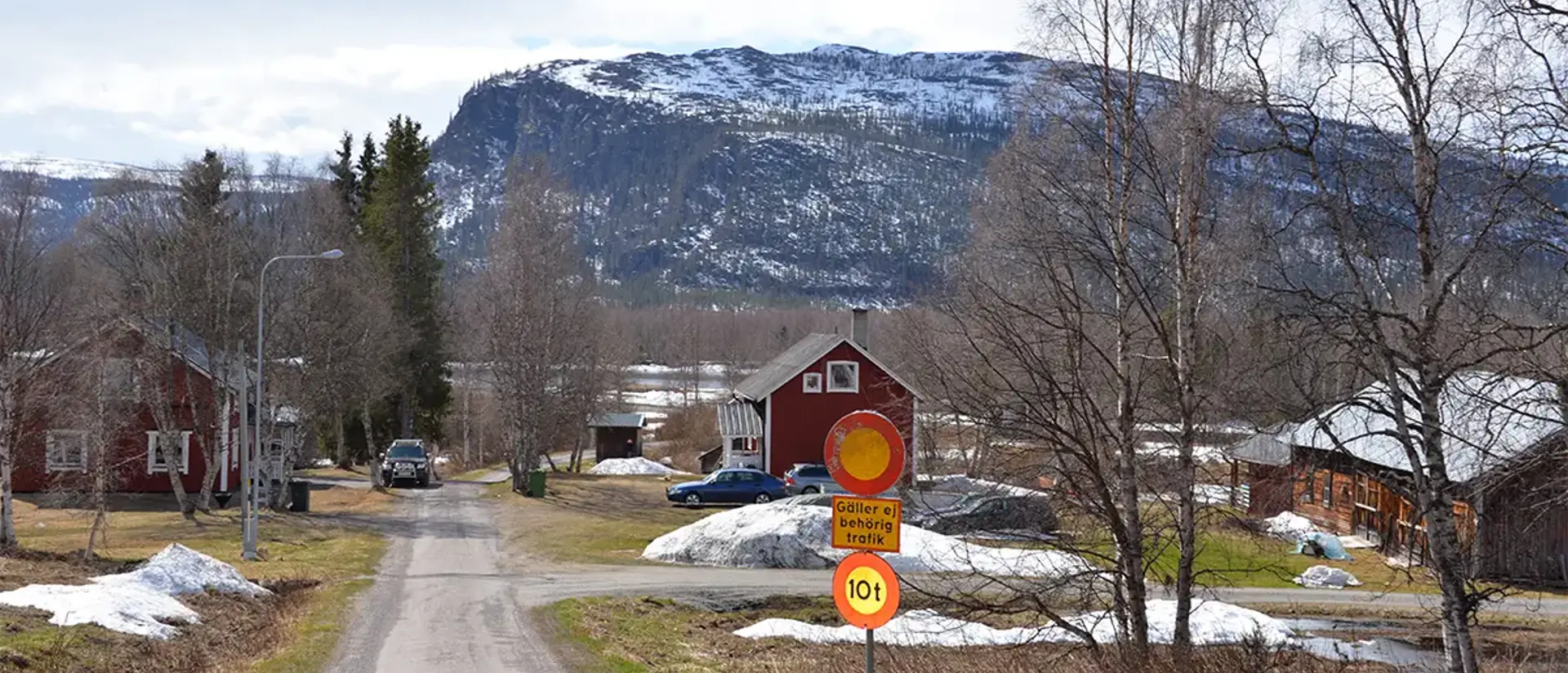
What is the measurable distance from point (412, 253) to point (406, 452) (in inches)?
516

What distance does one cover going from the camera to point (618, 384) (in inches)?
3450

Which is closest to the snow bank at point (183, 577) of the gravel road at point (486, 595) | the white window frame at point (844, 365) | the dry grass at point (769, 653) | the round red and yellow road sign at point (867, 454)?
the gravel road at point (486, 595)

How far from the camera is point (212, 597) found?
71.3 feet

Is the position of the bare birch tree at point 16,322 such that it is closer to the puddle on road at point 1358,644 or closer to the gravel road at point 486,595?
the gravel road at point 486,595

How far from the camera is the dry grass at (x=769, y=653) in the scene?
1298cm

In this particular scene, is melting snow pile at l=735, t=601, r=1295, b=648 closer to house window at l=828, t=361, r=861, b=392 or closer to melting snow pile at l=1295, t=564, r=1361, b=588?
melting snow pile at l=1295, t=564, r=1361, b=588

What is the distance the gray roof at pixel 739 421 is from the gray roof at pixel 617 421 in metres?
17.2

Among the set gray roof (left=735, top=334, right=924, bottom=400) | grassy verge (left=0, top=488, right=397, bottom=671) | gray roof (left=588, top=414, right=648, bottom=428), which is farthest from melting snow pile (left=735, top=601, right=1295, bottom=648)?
gray roof (left=588, top=414, right=648, bottom=428)

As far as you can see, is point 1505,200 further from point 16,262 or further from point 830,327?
point 830,327

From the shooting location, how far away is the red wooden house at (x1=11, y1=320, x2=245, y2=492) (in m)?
30.1

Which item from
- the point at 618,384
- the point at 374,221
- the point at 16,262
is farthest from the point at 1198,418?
the point at 618,384

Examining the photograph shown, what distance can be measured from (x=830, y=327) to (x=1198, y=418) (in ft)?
484

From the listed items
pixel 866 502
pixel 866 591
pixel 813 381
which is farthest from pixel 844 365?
pixel 866 591

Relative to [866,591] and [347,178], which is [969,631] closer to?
[866,591]
